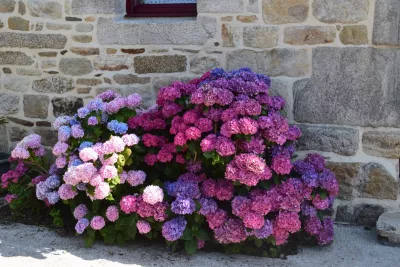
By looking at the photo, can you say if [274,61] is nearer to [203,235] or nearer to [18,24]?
[203,235]

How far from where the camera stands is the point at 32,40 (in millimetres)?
4766

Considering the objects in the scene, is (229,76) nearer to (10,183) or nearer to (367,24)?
(367,24)

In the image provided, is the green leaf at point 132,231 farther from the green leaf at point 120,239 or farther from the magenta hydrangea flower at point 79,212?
the magenta hydrangea flower at point 79,212

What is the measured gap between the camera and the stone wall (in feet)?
13.5

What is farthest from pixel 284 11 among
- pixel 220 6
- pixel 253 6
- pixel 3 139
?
pixel 3 139

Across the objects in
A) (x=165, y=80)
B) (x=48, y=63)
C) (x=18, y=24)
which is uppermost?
(x=18, y=24)

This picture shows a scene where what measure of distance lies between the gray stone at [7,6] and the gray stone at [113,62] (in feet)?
2.88

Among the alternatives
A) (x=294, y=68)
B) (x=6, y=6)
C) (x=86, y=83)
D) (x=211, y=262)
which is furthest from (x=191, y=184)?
(x=6, y=6)

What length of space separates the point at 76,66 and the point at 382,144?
8.37 feet

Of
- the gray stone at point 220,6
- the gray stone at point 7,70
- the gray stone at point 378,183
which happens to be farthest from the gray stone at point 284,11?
the gray stone at point 7,70

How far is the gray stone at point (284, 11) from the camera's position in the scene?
4184mm

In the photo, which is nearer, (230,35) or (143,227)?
(143,227)

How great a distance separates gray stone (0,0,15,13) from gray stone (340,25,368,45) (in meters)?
2.75

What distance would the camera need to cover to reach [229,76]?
13.0ft
